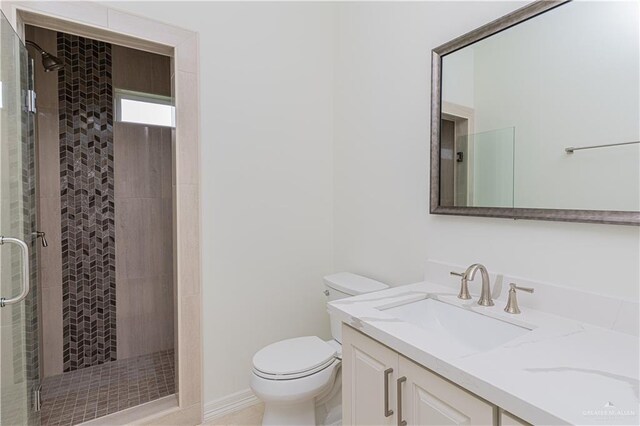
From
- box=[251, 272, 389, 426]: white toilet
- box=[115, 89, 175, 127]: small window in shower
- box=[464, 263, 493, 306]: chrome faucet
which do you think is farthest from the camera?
box=[115, 89, 175, 127]: small window in shower

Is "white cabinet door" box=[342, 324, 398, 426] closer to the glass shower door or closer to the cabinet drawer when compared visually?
the cabinet drawer

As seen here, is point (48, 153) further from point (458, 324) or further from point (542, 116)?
point (542, 116)

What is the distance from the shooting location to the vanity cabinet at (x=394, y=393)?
810 mm

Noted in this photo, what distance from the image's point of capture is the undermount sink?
3.71ft

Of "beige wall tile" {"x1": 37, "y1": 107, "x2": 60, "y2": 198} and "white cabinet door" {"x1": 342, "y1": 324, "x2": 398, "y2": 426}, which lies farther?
"beige wall tile" {"x1": 37, "y1": 107, "x2": 60, "y2": 198}

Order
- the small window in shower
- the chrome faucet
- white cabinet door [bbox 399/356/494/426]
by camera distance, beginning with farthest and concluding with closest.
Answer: the small window in shower < the chrome faucet < white cabinet door [bbox 399/356/494/426]

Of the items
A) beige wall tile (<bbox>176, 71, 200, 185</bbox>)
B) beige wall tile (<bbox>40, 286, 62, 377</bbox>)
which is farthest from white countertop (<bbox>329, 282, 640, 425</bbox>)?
beige wall tile (<bbox>40, 286, 62, 377</bbox>)

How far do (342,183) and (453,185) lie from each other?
846 millimetres

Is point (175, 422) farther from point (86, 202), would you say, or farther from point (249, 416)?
point (86, 202)

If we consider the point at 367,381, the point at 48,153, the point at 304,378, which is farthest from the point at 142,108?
the point at 367,381

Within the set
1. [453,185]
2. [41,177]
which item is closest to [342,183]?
[453,185]

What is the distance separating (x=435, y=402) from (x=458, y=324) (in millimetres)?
442

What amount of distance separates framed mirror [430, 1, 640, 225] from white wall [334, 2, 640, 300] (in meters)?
0.07

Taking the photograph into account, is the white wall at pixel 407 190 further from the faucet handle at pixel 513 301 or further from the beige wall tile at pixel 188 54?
the beige wall tile at pixel 188 54
